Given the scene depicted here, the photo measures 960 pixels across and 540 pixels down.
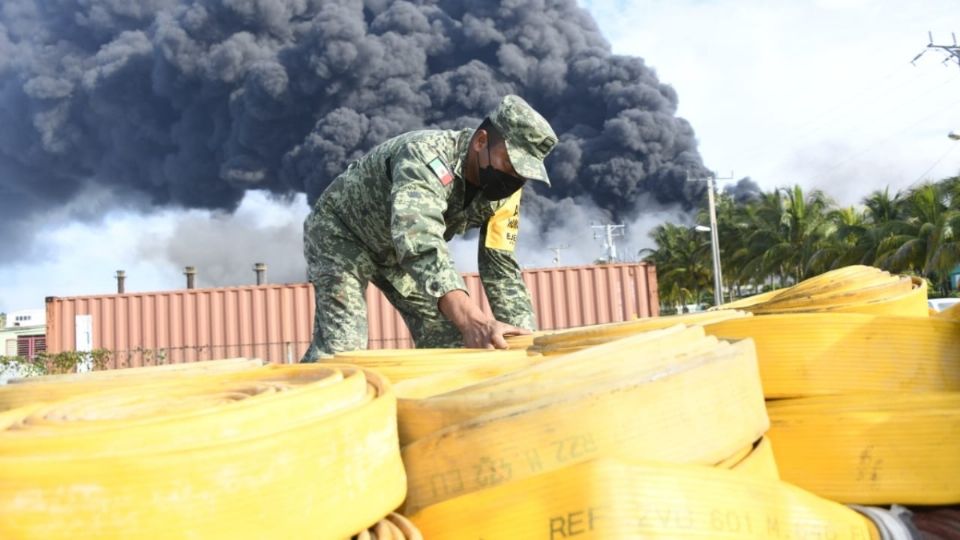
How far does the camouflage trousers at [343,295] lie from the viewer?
3506 mm

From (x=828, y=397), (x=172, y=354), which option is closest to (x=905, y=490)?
(x=828, y=397)

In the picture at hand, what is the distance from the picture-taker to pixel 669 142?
52.2 meters

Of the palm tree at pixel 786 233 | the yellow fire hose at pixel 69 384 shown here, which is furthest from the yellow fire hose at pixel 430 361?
the palm tree at pixel 786 233

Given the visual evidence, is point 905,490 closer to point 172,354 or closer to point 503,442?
point 503,442

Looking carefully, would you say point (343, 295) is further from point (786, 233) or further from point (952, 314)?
point (786, 233)

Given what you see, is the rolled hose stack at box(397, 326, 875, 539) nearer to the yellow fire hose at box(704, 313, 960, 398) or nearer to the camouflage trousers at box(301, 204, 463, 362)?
the yellow fire hose at box(704, 313, 960, 398)

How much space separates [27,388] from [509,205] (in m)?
2.18

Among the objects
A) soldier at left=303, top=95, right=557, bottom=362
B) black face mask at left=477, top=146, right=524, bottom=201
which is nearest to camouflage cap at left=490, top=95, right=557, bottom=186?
soldier at left=303, top=95, right=557, bottom=362

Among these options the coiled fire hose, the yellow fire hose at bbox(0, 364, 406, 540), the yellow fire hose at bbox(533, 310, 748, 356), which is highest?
the coiled fire hose

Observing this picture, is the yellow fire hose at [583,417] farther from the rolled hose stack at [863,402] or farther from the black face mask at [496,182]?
the black face mask at [496,182]

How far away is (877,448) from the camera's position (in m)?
1.63

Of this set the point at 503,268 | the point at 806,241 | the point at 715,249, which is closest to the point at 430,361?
the point at 503,268

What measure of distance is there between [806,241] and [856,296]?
118 feet

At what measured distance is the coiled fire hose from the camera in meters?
2.17
